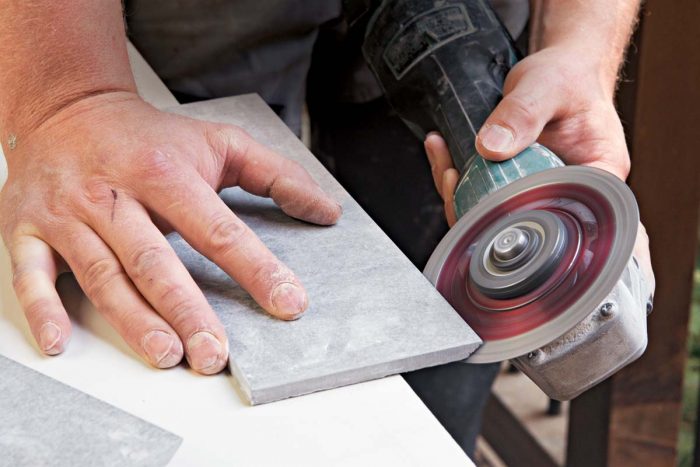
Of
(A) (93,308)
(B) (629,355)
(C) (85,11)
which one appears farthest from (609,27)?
(A) (93,308)

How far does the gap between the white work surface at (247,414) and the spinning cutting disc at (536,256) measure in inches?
5.6

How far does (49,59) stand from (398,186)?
855 millimetres

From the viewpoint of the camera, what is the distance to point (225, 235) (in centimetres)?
98

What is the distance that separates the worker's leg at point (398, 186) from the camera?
5.86ft

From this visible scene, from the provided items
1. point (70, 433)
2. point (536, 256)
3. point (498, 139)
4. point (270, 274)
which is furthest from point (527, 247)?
point (70, 433)

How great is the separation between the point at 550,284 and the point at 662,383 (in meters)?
1.16

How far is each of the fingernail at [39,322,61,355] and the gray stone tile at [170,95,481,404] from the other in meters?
0.17

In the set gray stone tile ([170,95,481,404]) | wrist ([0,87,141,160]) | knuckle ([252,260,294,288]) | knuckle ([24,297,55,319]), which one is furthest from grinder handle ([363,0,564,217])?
knuckle ([24,297,55,319])

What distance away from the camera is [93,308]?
1.00 metres

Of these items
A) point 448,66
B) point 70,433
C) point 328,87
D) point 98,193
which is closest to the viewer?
point 70,433

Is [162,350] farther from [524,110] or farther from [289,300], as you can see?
[524,110]

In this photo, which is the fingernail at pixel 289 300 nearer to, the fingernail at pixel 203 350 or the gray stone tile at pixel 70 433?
the fingernail at pixel 203 350

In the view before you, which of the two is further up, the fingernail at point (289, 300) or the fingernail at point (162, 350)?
the fingernail at point (162, 350)

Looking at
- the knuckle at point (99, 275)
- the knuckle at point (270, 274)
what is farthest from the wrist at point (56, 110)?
the knuckle at point (270, 274)
